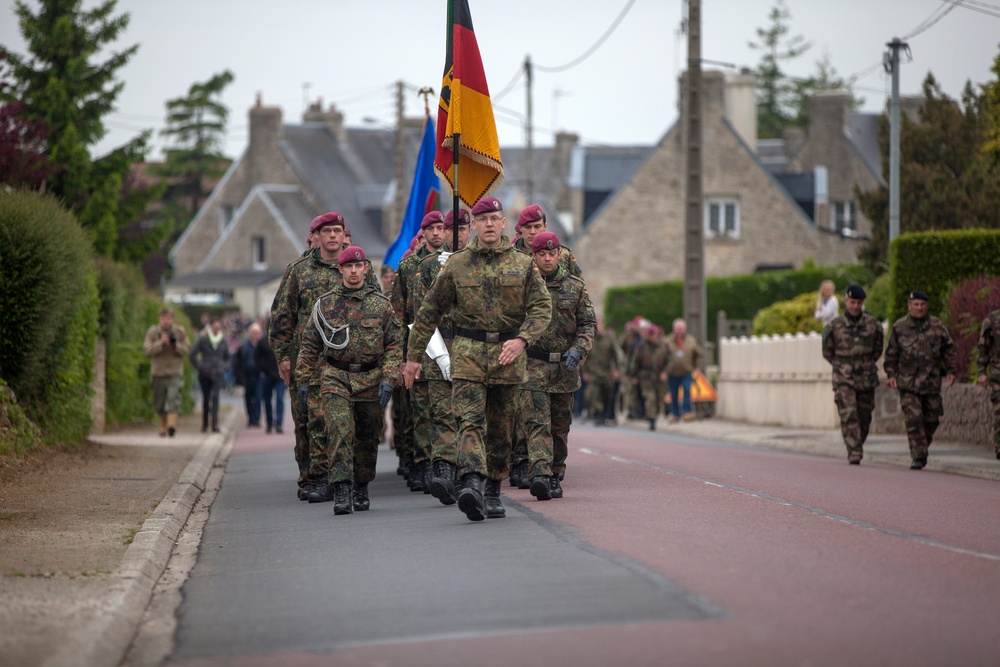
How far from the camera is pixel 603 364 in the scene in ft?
94.7

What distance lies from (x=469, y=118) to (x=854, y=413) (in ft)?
20.0

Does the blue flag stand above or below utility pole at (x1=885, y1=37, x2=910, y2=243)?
below

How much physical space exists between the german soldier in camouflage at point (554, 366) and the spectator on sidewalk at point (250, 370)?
14.2 metres

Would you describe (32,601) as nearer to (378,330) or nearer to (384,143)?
(378,330)

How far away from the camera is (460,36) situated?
44.8 feet

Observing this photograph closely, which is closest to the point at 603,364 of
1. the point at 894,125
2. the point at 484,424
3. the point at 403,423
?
the point at 894,125

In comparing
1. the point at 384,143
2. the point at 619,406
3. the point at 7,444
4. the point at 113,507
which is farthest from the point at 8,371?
the point at 384,143

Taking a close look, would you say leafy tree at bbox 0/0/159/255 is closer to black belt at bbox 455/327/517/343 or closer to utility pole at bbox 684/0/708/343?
utility pole at bbox 684/0/708/343

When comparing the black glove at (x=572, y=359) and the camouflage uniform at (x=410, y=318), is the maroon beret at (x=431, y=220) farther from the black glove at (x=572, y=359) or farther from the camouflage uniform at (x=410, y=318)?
the black glove at (x=572, y=359)

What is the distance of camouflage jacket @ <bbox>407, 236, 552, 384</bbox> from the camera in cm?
1016

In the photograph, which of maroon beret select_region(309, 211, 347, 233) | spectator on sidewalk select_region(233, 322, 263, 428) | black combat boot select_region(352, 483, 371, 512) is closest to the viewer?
black combat boot select_region(352, 483, 371, 512)

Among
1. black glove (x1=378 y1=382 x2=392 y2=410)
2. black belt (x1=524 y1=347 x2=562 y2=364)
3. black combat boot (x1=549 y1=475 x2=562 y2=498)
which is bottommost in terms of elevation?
black combat boot (x1=549 y1=475 x2=562 y2=498)

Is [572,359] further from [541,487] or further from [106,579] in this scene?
[106,579]

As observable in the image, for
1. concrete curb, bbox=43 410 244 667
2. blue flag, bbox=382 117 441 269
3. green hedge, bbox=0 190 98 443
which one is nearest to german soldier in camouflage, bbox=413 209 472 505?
concrete curb, bbox=43 410 244 667
